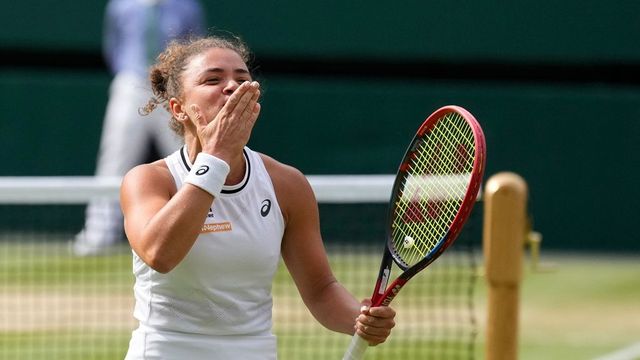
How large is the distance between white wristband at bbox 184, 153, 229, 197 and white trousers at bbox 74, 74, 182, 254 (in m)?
7.28

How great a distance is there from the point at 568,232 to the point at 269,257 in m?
8.33

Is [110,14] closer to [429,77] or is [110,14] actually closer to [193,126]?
[429,77]

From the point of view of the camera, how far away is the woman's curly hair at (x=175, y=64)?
11.7 ft

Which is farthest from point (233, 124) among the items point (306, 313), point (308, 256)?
point (306, 313)

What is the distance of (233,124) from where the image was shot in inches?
127

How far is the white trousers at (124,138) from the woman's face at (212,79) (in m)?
7.03

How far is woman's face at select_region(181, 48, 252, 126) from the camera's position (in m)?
3.37

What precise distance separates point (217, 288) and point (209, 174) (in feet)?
1.11

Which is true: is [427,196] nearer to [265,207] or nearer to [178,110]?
[265,207]

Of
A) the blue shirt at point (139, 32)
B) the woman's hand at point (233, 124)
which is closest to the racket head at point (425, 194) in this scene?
the woman's hand at point (233, 124)

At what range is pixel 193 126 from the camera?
11.5ft

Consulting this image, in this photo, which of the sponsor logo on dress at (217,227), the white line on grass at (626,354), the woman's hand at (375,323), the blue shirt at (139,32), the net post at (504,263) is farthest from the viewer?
the blue shirt at (139,32)

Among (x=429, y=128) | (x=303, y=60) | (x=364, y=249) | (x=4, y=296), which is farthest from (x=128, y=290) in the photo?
(x=429, y=128)

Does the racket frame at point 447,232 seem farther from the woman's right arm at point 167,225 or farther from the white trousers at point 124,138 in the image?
the white trousers at point 124,138
